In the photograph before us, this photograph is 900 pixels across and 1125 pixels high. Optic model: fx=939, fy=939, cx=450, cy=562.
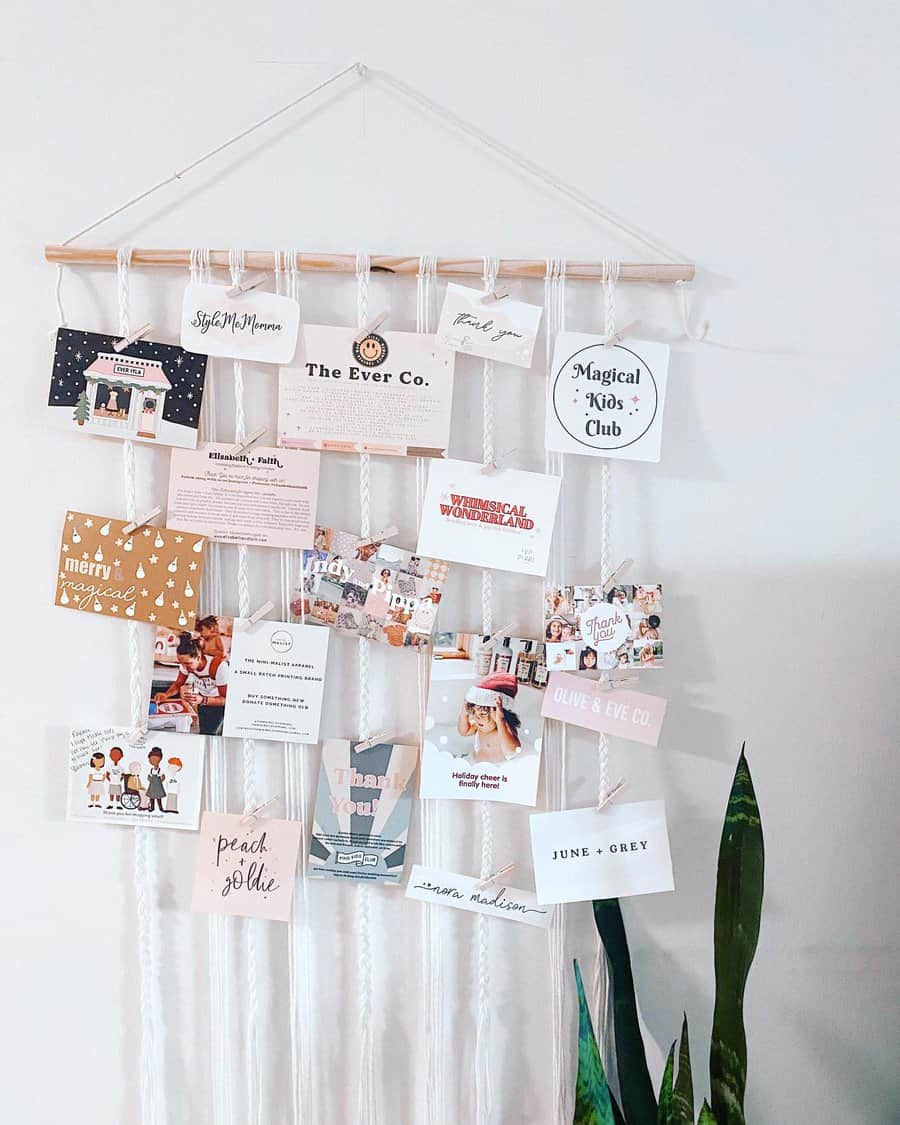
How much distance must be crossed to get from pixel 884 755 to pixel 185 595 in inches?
27.6

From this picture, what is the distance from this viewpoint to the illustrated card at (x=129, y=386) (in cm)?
88

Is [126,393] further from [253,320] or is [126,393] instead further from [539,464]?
[539,464]

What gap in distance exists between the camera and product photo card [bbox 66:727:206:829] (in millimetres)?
900

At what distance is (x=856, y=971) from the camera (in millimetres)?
941

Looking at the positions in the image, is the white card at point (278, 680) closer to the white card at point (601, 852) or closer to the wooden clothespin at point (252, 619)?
the wooden clothespin at point (252, 619)

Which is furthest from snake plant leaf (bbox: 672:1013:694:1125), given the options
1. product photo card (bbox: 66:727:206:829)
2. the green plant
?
product photo card (bbox: 66:727:206:829)

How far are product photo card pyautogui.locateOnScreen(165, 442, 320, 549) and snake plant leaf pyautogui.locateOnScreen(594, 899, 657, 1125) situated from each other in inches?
17.4

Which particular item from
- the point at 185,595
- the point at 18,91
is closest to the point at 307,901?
the point at 185,595

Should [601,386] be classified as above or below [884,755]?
above

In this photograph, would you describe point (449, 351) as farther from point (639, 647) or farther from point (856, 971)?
point (856, 971)

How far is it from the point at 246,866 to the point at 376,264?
0.58 meters

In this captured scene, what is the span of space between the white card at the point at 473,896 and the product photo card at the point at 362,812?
0.08ft

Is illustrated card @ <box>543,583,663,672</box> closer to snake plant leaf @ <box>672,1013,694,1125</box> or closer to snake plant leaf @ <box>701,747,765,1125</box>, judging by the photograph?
snake plant leaf @ <box>701,747,765,1125</box>

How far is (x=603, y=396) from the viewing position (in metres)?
0.88
